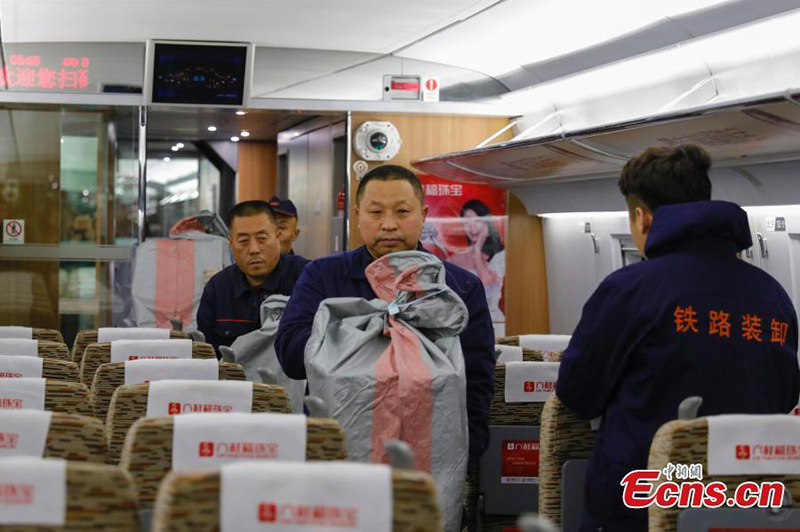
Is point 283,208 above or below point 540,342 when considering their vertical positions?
above

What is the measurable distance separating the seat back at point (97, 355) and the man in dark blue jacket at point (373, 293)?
145 cm

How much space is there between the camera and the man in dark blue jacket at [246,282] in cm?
707

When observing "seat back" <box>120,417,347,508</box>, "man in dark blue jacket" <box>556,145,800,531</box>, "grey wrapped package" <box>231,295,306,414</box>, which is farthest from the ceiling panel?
"seat back" <box>120,417,347,508</box>

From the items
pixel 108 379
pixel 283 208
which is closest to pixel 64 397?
pixel 108 379

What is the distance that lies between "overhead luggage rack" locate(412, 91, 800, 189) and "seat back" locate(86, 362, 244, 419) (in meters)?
2.97

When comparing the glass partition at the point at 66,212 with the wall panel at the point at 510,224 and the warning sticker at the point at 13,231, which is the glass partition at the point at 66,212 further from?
the wall panel at the point at 510,224

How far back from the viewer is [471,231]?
463 inches

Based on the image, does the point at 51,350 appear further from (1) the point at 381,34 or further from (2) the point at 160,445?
(1) the point at 381,34

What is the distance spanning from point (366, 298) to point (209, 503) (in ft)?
7.15

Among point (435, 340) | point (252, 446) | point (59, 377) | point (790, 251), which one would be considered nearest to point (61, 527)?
point (252, 446)

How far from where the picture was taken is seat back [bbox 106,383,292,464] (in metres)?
3.96

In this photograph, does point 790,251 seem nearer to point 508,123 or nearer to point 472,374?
point 472,374

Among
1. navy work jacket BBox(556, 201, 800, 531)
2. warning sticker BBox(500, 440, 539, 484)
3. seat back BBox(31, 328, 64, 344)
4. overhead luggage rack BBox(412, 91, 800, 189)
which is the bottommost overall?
warning sticker BBox(500, 440, 539, 484)

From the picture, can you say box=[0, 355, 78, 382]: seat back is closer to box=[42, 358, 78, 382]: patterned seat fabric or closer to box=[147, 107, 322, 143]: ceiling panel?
box=[42, 358, 78, 382]: patterned seat fabric
